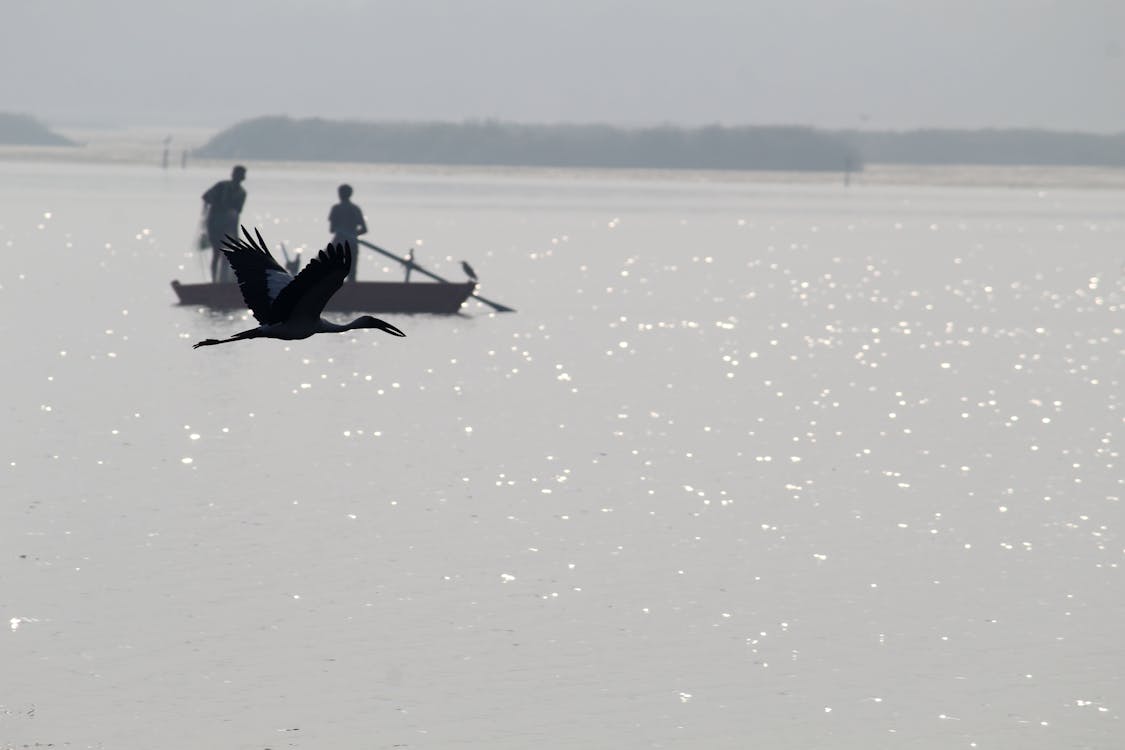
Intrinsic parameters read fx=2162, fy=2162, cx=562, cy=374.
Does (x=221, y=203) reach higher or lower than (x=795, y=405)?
higher

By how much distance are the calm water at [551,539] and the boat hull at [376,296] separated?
450 mm

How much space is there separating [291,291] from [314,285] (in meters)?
0.34

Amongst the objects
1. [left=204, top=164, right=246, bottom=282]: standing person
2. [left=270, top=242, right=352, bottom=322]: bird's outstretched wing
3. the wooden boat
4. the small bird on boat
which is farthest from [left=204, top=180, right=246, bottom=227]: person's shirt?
[left=270, top=242, right=352, bottom=322]: bird's outstretched wing

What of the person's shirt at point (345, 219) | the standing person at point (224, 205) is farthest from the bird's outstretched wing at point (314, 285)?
the person's shirt at point (345, 219)

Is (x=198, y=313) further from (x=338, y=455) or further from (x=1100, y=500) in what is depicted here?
(x=1100, y=500)

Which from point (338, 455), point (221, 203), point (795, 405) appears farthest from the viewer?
point (221, 203)

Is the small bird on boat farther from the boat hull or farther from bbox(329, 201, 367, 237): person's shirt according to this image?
the boat hull

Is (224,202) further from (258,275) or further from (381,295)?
(258,275)

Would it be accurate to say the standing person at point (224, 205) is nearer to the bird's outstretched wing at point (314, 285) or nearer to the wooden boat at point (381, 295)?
the wooden boat at point (381, 295)

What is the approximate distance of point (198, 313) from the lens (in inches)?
1850

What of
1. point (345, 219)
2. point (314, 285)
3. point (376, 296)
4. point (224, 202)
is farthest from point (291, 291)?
point (376, 296)

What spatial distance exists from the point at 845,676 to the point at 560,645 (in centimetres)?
229

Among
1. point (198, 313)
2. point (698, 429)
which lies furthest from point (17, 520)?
point (198, 313)

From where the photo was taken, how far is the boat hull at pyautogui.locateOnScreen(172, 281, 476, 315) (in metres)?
43.2
